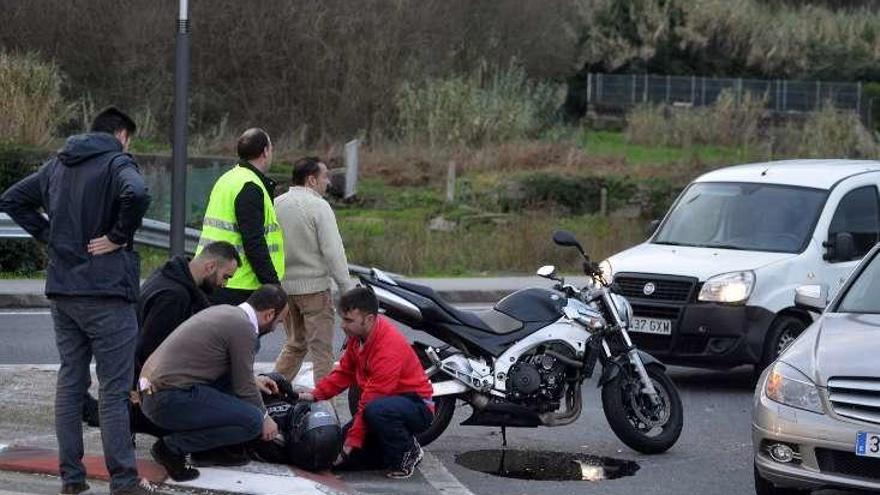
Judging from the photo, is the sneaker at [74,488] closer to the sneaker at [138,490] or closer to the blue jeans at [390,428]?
the sneaker at [138,490]

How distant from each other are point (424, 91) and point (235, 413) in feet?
86.9

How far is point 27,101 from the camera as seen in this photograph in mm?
26312

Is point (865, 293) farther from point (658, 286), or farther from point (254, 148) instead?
point (254, 148)

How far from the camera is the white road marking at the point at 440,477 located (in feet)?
30.6

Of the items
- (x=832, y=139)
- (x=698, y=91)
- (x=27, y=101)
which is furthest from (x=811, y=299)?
(x=698, y=91)

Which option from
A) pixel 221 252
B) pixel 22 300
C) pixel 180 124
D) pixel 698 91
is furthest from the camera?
pixel 698 91

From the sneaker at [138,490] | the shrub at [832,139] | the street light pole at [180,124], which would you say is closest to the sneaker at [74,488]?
the sneaker at [138,490]

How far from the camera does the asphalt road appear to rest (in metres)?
9.62

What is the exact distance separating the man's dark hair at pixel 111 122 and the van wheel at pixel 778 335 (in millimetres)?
6385

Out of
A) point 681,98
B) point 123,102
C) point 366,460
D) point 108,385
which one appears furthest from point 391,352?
point 681,98

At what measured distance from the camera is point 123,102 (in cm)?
3372

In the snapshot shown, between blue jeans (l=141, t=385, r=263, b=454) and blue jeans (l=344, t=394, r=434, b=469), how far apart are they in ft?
2.44

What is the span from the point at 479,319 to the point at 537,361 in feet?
1.50

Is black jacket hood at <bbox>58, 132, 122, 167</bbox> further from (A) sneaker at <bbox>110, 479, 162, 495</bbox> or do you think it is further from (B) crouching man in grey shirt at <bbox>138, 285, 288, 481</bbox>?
(A) sneaker at <bbox>110, 479, 162, 495</bbox>
